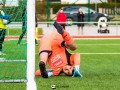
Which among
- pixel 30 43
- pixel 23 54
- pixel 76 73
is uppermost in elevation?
pixel 30 43

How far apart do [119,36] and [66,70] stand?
17632 millimetres

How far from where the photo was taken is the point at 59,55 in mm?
9500

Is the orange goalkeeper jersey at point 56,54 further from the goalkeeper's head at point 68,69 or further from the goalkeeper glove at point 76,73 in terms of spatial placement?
the goalkeeper glove at point 76,73

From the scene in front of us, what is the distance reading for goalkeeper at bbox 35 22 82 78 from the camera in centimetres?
927

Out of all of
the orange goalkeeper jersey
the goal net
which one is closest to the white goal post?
the goal net

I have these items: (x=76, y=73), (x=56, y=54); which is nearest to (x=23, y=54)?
(x=56, y=54)

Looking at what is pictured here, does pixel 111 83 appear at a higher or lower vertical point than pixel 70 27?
higher

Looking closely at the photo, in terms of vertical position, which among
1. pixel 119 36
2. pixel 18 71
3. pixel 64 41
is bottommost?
pixel 119 36

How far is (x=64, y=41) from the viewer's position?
372 inches

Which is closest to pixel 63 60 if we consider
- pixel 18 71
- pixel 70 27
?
pixel 18 71

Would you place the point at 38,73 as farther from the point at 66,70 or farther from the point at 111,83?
the point at 111,83

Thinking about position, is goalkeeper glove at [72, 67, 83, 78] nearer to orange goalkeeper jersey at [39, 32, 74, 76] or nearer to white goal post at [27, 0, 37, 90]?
orange goalkeeper jersey at [39, 32, 74, 76]

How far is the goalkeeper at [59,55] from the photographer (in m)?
9.27

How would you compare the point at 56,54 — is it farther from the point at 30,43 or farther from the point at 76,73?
the point at 30,43
